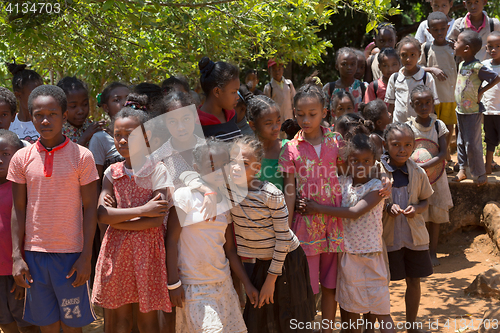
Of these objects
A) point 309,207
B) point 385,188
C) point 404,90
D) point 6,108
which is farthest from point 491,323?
point 6,108

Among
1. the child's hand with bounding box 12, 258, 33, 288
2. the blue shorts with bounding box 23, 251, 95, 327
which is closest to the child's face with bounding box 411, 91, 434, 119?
the blue shorts with bounding box 23, 251, 95, 327

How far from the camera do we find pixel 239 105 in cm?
393

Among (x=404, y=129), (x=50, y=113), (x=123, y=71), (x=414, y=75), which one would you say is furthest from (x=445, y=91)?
(x=50, y=113)

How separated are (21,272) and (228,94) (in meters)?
1.65

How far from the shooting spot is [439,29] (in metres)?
5.63

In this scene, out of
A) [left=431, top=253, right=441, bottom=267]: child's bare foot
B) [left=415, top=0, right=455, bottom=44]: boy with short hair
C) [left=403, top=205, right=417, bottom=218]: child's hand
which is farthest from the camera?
[left=415, top=0, right=455, bottom=44]: boy with short hair

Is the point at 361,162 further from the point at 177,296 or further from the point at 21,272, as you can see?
the point at 21,272

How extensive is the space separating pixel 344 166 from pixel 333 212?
38cm

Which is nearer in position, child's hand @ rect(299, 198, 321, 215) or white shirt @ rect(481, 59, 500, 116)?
child's hand @ rect(299, 198, 321, 215)

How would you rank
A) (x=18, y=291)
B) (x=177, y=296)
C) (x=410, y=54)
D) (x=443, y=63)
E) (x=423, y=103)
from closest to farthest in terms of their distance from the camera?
1. (x=177, y=296)
2. (x=18, y=291)
3. (x=423, y=103)
4. (x=410, y=54)
5. (x=443, y=63)

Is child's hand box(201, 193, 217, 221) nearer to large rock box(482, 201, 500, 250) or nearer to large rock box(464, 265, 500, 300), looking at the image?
large rock box(464, 265, 500, 300)

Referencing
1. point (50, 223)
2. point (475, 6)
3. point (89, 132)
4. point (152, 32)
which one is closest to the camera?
point (50, 223)

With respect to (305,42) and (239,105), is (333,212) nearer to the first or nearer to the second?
(239,105)

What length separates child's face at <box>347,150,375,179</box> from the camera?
3199mm
